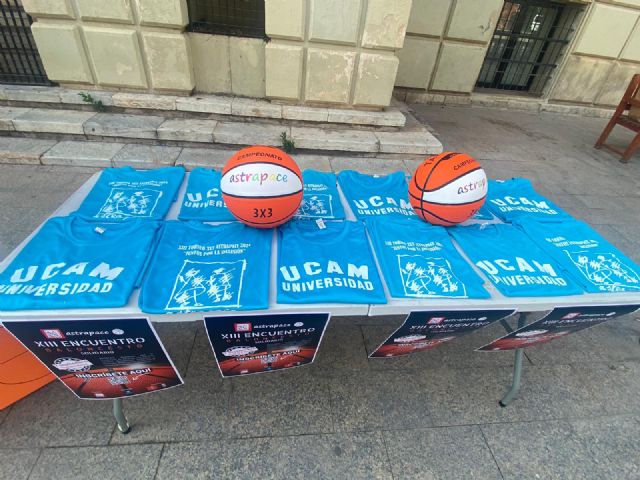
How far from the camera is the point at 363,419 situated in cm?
212

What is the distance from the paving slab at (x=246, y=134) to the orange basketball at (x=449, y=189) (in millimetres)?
3190

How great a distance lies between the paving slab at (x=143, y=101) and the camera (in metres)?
4.88

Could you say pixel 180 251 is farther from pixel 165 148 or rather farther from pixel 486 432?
pixel 165 148

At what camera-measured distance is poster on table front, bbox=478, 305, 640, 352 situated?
1827mm

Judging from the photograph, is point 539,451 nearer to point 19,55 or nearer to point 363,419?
point 363,419

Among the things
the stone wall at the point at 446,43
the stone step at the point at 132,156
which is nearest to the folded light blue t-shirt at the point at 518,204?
the stone step at the point at 132,156

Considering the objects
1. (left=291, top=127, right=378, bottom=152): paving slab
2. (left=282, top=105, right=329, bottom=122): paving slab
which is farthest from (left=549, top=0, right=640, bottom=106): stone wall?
(left=282, top=105, right=329, bottom=122): paving slab

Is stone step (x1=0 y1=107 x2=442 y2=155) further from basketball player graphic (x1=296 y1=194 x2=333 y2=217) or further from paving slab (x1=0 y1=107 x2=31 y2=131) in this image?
basketball player graphic (x1=296 y1=194 x2=333 y2=217)

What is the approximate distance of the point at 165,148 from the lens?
187 inches

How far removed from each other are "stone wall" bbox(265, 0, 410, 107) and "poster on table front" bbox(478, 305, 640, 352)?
14.3ft

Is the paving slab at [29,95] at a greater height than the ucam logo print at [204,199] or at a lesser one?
lesser

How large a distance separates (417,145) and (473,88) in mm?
4936

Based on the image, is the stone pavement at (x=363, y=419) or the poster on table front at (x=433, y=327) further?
the stone pavement at (x=363, y=419)

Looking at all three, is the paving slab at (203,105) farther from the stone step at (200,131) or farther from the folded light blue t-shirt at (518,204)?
the folded light blue t-shirt at (518,204)
